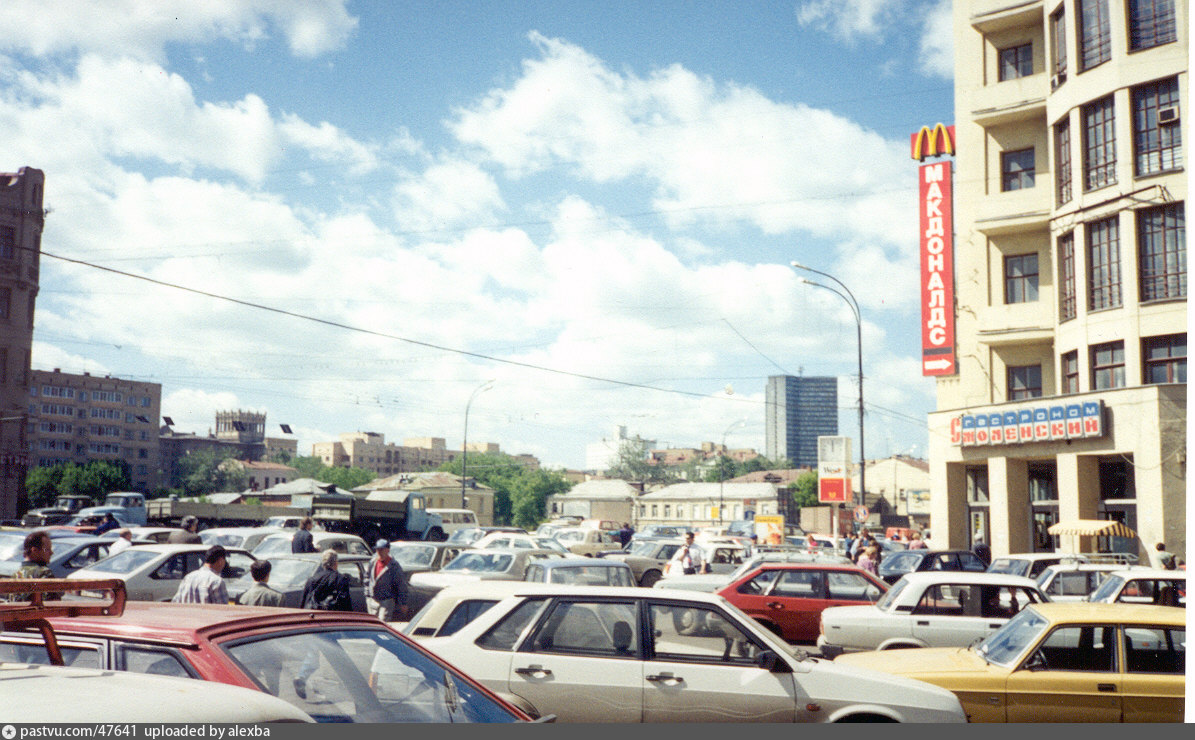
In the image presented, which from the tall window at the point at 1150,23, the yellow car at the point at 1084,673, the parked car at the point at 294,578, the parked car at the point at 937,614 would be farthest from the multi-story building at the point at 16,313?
the yellow car at the point at 1084,673

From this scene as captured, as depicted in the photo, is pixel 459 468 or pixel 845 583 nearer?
pixel 845 583

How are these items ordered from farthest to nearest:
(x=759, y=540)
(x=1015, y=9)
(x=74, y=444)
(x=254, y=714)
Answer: (x=74, y=444), (x=759, y=540), (x=1015, y=9), (x=254, y=714)

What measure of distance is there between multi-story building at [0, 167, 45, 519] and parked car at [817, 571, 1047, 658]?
48.9 metres

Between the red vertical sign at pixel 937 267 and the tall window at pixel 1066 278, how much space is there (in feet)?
12.0

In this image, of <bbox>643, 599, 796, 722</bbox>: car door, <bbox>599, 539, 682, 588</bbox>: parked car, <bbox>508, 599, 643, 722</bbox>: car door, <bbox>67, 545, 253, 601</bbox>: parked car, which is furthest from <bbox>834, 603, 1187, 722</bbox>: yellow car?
<bbox>599, 539, 682, 588</bbox>: parked car

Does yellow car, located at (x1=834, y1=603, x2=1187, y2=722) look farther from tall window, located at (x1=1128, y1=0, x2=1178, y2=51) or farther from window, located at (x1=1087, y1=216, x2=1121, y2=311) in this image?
tall window, located at (x1=1128, y1=0, x2=1178, y2=51)

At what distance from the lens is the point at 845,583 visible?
14.2 m

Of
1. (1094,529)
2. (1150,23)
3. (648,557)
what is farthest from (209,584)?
(1150,23)

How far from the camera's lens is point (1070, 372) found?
28.3m

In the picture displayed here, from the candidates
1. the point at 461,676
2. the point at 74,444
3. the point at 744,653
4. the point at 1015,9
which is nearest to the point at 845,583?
the point at 744,653

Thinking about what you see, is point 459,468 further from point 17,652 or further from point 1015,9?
point 17,652

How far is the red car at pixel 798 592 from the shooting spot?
13.9 metres

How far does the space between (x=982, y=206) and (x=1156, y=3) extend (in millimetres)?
7790

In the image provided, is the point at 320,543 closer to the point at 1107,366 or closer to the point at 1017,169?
the point at 1107,366
